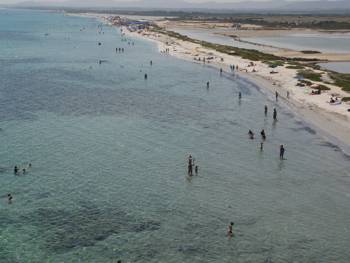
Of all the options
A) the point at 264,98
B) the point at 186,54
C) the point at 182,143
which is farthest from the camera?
the point at 186,54

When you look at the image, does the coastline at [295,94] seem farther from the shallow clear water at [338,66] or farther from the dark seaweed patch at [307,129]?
the shallow clear water at [338,66]

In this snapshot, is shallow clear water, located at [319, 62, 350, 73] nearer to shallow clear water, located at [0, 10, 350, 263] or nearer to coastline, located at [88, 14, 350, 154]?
coastline, located at [88, 14, 350, 154]

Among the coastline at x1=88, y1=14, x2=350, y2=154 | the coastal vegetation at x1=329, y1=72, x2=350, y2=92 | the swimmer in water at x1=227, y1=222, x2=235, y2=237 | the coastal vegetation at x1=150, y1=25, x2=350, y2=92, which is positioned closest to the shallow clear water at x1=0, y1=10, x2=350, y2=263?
the swimmer in water at x1=227, y1=222, x2=235, y2=237

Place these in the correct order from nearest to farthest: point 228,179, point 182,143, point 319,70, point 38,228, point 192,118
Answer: point 38,228 → point 228,179 → point 182,143 → point 192,118 → point 319,70

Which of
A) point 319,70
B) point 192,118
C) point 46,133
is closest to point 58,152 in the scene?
point 46,133

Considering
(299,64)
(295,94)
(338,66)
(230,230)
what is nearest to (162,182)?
(230,230)

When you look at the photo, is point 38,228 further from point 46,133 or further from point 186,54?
point 186,54
